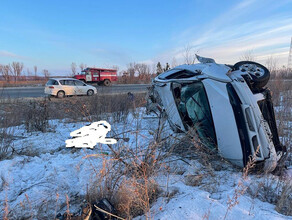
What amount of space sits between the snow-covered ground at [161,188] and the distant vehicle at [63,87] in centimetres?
1055

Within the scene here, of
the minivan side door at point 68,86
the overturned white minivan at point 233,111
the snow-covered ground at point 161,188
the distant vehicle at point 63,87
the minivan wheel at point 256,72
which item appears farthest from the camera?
the minivan side door at point 68,86

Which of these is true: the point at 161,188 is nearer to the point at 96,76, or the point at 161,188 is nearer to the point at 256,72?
the point at 256,72

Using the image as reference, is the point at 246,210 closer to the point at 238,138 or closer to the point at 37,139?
the point at 238,138

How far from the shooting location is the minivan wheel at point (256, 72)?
8.20 feet

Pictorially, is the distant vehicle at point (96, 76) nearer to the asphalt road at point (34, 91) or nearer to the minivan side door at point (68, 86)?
the asphalt road at point (34, 91)

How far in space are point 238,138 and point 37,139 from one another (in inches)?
137

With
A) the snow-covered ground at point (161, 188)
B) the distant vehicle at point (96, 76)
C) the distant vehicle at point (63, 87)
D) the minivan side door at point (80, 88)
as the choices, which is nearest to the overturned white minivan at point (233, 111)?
the snow-covered ground at point (161, 188)

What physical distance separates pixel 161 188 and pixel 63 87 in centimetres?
1247

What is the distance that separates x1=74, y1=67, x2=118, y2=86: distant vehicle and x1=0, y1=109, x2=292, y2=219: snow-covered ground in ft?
71.8

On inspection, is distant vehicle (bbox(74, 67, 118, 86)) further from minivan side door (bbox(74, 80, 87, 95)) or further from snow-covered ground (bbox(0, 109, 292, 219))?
snow-covered ground (bbox(0, 109, 292, 219))

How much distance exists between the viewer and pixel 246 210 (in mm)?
1606

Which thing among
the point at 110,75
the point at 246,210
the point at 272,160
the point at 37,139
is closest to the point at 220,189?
the point at 246,210

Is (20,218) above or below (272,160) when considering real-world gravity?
below

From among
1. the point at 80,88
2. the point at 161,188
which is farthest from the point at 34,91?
the point at 161,188
